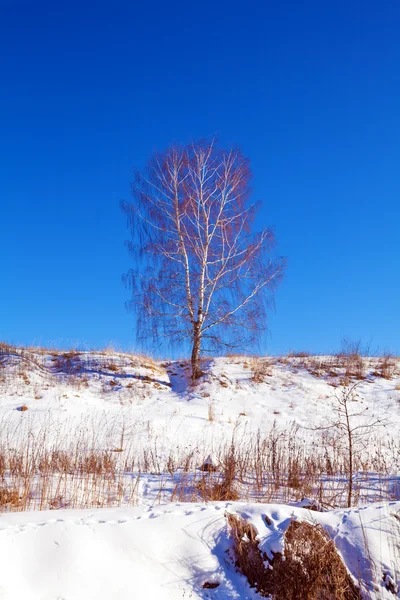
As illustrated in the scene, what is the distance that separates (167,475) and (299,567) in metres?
4.44

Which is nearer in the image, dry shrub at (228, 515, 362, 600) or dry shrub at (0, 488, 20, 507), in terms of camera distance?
dry shrub at (228, 515, 362, 600)

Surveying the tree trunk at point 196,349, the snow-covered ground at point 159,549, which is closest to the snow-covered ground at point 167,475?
the snow-covered ground at point 159,549

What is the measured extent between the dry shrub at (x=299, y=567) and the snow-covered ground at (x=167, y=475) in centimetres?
10

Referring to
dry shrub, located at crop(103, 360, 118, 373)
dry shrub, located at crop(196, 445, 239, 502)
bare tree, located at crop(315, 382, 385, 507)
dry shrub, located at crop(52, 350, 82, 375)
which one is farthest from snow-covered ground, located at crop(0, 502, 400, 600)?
dry shrub, located at crop(52, 350, 82, 375)

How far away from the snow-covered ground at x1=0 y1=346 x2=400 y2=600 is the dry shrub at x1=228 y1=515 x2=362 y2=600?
96mm

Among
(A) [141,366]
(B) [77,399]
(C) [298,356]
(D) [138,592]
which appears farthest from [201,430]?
(C) [298,356]

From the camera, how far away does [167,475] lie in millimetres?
8031

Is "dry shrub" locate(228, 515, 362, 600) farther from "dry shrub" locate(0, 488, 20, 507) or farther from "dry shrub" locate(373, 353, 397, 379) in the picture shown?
"dry shrub" locate(373, 353, 397, 379)

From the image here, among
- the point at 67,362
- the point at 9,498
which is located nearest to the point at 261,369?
the point at 67,362

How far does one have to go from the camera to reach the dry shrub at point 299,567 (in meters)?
3.76

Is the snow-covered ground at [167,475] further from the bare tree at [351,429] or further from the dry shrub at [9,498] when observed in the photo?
the bare tree at [351,429]

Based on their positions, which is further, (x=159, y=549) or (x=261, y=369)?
(x=261, y=369)

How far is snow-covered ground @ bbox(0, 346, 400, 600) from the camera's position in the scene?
370 cm

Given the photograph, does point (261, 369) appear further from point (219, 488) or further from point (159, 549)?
point (159, 549)
